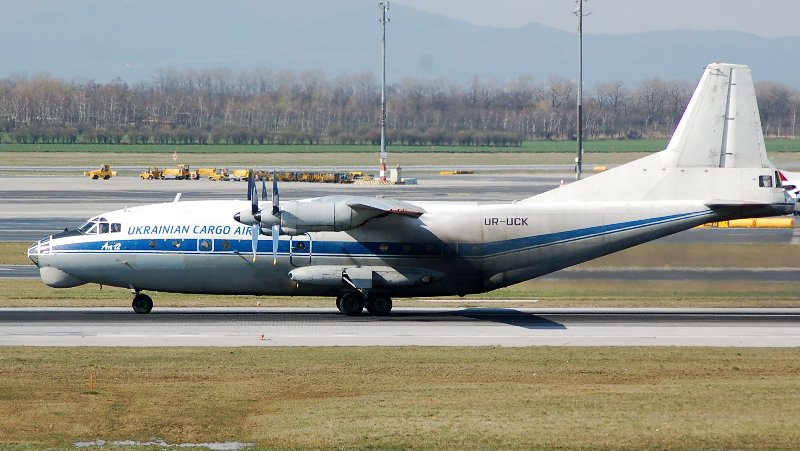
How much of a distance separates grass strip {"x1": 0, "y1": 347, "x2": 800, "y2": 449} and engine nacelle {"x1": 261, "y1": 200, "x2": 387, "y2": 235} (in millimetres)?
5010

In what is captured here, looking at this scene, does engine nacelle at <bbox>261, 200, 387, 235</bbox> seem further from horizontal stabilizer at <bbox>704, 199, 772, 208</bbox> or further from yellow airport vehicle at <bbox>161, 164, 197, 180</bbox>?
yellow airport vehicle at <bbox>161, 164, 197, 180</bbox>

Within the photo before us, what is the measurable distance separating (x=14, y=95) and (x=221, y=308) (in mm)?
162424

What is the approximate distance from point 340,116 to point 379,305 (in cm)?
14645

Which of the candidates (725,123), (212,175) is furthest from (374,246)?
(212,175)

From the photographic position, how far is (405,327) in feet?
115

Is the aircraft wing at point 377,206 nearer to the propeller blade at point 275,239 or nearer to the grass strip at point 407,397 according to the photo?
the propeller blade at point 275,239

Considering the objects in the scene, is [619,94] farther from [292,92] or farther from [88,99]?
[88,99]

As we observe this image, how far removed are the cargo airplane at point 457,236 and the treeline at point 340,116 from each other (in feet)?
408

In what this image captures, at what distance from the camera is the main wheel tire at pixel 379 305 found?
37500 millimetres

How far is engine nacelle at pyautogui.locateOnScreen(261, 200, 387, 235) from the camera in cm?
3425

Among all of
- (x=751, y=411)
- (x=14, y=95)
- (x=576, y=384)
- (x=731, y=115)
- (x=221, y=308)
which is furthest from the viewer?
(x=14, y=95)

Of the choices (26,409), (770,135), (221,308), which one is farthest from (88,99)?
(26,409)

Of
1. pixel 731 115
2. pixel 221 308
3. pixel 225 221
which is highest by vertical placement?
pixel 731 115

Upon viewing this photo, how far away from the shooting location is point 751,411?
22797 millimetres
